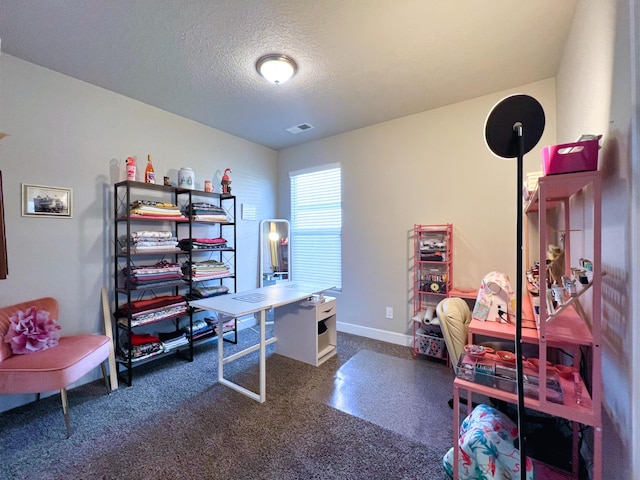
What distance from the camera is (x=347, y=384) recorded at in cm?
230

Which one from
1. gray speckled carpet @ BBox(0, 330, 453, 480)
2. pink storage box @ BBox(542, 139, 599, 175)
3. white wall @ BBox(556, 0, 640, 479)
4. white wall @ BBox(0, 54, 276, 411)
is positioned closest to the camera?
white wall @ BBox(556, 0, 640, 479)

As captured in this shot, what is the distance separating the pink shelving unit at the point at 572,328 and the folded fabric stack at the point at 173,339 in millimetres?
2511

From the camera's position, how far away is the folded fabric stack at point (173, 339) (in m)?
2.59

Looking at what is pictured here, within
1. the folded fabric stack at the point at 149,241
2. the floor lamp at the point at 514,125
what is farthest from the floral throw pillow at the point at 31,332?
the floor lamp at the point at 514,125

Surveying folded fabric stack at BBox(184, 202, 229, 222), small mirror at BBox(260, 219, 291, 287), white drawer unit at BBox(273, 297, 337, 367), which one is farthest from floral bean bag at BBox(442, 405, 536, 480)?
small mirror at BBox(260, 219, 291, 287)

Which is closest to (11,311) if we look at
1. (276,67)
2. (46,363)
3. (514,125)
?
(46,363)

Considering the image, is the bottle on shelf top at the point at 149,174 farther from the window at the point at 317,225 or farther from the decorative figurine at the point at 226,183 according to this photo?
the window at the point at 317,225

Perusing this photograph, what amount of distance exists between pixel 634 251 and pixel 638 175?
0.26m

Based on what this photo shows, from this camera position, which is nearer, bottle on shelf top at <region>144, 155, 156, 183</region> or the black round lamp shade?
the black round lamp shade

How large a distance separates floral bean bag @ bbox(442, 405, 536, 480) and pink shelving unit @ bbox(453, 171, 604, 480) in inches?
2.1

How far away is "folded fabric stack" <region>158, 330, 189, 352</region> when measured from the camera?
2590 mm

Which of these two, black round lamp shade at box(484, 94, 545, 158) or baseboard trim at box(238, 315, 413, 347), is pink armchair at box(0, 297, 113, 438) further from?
black round lamp shade at box(484, 94, 545, 158)

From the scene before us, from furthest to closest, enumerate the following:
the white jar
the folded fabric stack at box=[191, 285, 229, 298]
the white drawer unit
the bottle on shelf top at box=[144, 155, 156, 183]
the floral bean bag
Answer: the folded fabric stack at box=[191, 285, 229, 298] → the white jar → the white drawer unit → the bottle on shelf top at box=[144, 155, 156, 183] → the floral bean bag

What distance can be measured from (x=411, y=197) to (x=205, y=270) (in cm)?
251
